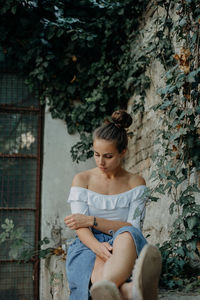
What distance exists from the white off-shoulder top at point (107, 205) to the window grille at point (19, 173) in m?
2.08

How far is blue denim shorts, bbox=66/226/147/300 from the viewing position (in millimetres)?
2115

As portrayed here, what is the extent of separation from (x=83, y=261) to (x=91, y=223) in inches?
9.7

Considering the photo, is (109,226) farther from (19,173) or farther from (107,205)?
(19,173)

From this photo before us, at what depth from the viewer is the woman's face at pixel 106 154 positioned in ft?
8.36

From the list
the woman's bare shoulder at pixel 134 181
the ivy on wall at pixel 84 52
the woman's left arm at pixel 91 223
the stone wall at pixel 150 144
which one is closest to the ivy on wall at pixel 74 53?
the ivy on wall at pixel 84 52

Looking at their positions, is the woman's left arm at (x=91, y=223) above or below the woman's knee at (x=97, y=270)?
above

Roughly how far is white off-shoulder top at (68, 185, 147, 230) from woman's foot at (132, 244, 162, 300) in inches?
32.8

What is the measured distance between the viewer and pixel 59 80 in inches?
184

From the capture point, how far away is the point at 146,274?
1.68 meters

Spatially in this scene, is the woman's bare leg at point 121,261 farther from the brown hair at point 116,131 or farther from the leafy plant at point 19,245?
the leafy plant at point 19,245

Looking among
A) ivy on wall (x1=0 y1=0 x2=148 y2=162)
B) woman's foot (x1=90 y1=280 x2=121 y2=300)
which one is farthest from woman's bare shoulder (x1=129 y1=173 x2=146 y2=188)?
ivy on wall (x1=0 y1=0 x2=148 y2=162)

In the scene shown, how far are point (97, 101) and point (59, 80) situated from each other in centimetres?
61

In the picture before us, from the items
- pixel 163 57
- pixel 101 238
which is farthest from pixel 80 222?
pixel 163 57

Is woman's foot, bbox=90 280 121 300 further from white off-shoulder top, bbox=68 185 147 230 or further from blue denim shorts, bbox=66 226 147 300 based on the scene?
white off-shoulder top, bbox=68 185 147 230
